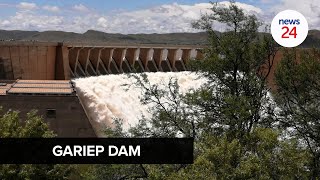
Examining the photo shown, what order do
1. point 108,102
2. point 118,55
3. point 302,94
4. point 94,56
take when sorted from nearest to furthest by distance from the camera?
point 302,94, point 108,102, point 94,56, point 118,55

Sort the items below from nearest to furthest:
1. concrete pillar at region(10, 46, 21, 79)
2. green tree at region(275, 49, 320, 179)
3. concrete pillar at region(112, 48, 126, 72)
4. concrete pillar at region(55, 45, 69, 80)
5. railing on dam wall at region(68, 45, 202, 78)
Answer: green tree at region(275, 49, 320, 179), concrete pillar at region(10, 46, 21, 79), concrete pillar at region(55, 45, 69, 80), railing on dam wall at region(68, 45, 202, 78), concrete pillar at region(112, 48, 126, 72)

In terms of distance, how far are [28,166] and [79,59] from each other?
31.5 metres

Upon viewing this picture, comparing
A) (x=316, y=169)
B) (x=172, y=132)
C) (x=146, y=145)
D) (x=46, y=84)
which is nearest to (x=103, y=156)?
(x=146, y=145)

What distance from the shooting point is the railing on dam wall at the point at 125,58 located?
4581 cm

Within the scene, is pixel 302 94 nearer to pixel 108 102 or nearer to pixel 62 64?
pixel 108 102

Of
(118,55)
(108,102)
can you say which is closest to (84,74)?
(118,55)

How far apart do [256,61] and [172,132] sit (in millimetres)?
4474

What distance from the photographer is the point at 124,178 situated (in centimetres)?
1581

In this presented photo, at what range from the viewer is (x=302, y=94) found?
1805cm

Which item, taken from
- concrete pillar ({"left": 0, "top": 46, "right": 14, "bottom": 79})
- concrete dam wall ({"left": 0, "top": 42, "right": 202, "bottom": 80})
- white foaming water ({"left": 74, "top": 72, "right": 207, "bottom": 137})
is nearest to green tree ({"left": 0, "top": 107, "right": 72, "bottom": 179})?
white foaming water ({"left": 74, "top": 72, "right": 207, "bottom": 137})

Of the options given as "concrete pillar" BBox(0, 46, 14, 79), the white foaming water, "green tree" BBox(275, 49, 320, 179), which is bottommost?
A: the white foaming water

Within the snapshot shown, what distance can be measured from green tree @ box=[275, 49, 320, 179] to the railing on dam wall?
2391 cm

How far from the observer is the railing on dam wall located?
45.8 metres

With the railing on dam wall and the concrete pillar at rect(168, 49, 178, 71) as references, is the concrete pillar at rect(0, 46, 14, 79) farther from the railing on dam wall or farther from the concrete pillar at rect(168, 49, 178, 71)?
the concrete pillar at rect(168, 49, 178, 71)
